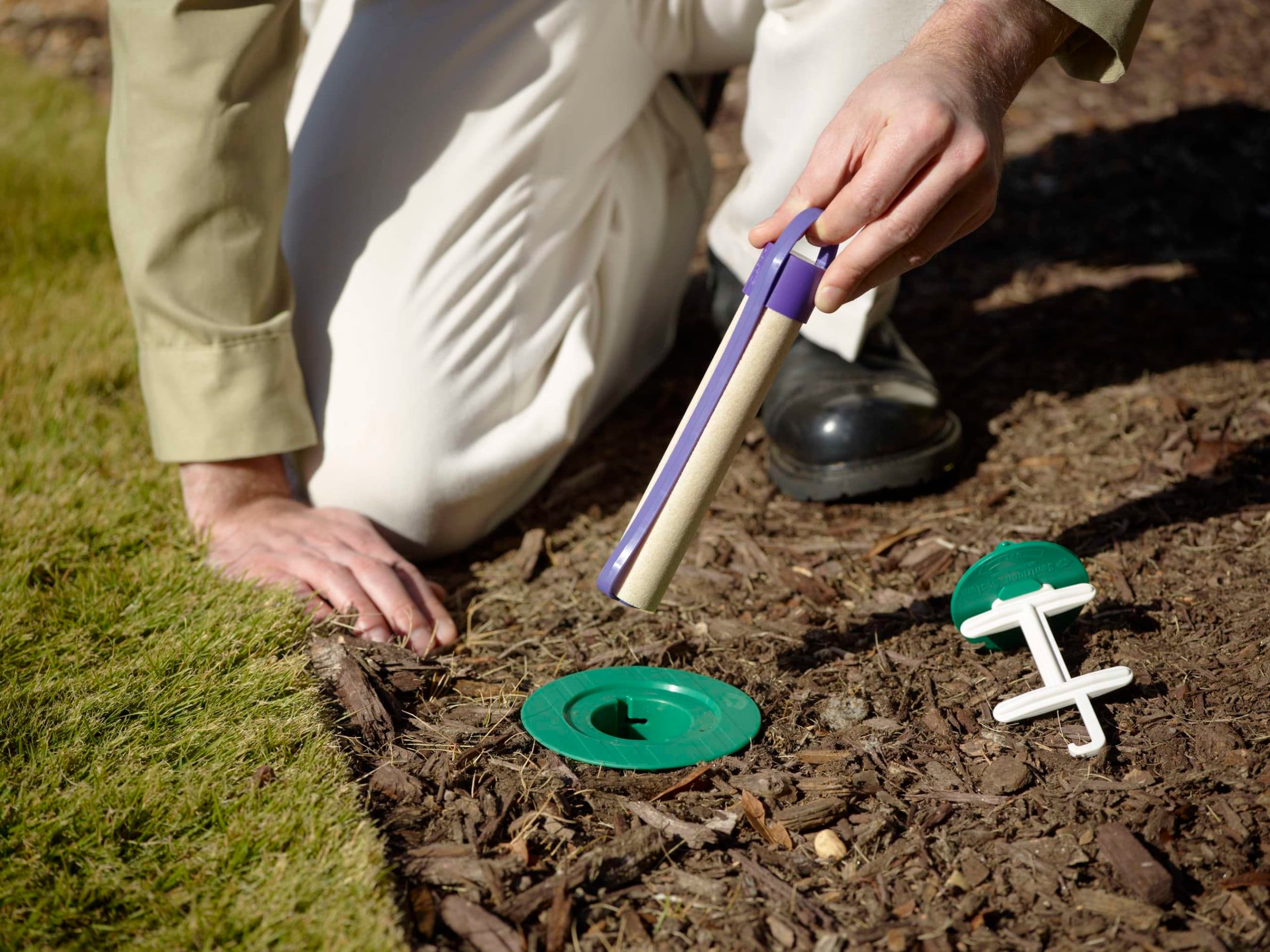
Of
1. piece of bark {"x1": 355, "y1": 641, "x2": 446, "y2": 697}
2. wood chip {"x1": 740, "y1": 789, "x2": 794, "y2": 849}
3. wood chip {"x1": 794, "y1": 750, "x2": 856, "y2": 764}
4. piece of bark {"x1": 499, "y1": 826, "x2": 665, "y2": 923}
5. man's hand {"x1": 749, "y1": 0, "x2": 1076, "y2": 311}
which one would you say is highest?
man's hand {"x1": 749, "y1": 0, "x2": 1076, "y2": 311}

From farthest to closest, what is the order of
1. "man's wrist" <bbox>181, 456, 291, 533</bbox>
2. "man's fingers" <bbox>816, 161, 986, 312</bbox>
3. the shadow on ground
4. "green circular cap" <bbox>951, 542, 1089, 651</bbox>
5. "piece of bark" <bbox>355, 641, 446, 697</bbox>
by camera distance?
the shadow on ground → "man's wrist" <bbox>181, 456, 291, 533</bbox> → "piece of bark" <bbox>355, 641, 446, 697</bbox> → "green circular cap" <bbox>951, 542, 1089, 651</bbox> → "man's fingers" <bbox>816, 161, 986, 312</bbox>

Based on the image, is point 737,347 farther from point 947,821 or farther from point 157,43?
point 157,43

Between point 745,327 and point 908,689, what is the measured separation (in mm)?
694

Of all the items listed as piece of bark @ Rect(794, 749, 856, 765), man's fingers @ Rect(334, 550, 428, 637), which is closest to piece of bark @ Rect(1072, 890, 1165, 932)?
piece of bark @ Rect(794, 749, 856, 765)

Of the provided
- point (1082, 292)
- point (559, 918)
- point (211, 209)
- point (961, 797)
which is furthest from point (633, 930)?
point (1082, 292)

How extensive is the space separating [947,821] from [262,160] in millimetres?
1674

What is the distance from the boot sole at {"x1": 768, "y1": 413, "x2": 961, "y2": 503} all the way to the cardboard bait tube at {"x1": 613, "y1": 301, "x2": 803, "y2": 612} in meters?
0.81

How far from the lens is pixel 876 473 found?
2322 mm

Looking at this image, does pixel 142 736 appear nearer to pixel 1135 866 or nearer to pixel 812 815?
pixel 812 815

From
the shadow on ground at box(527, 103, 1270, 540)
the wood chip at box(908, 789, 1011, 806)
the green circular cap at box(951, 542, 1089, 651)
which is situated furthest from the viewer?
the shadow on ground at box(527, 103, 1270, 540)

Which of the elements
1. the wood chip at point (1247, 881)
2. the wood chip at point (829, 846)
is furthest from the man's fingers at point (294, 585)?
the wood chip at point (1247, 881)

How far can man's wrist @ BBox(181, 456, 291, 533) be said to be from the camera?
2.12 metres

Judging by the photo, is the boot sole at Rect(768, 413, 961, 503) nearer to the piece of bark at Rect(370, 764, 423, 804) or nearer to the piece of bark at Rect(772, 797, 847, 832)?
the piece of bark at Rect(772, 797, 847, 832)

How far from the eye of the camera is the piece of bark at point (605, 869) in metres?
1.37
